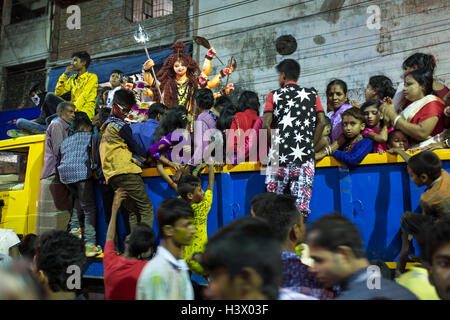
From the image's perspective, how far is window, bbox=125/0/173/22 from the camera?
40.7ft

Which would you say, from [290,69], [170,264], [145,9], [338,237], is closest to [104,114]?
[290,69]

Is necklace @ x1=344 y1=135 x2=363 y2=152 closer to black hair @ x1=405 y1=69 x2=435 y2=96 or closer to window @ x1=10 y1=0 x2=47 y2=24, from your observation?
black hair @ x1=405 y1=69 x2=435 y2=96

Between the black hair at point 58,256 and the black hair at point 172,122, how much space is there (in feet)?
7.08

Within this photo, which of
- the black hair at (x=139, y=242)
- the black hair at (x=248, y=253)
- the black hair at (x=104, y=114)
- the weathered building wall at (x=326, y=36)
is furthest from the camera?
the weathered building wall at (x=326, y=36)

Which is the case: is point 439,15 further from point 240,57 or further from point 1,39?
point 1,39

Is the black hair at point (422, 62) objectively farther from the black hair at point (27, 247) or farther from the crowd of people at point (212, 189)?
the black hair at point (27, 247)

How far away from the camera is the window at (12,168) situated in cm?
476

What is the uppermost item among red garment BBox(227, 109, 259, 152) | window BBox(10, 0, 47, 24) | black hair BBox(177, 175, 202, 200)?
window BBox(10, 0, 47, 24)

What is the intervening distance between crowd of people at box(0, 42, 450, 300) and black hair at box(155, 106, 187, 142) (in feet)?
0.04

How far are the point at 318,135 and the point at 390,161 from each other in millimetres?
723

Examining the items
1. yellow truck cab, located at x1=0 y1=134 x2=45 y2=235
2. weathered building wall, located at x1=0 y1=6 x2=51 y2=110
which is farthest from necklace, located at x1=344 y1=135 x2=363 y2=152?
weathered building wall, located at x1=0 y1=6 x2=51 y2=110

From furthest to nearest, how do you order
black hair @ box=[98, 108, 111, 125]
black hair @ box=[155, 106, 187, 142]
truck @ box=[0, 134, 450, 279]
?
black hair @ box=[98, 108, 111, 125], black hair @ box=[155, 106, 187, 142], truck @ box=[0, 134, 450, 279]

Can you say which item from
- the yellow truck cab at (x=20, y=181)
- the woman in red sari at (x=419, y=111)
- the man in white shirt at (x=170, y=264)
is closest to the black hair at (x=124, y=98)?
the yellow truck cab at (x=20, y=181)

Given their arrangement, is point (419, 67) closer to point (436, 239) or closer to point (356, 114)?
point (356, 114)
